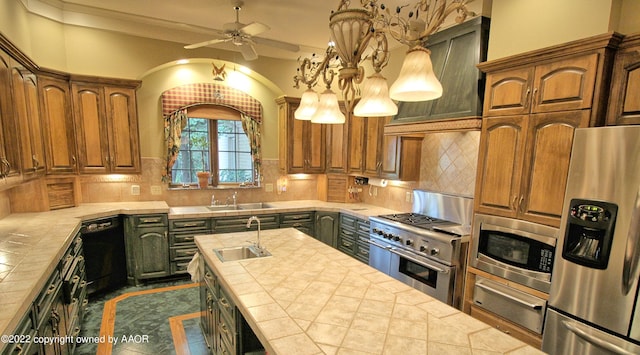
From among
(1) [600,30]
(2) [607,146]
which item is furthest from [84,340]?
(1) [600,30]

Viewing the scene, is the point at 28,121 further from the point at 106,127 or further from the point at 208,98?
the point at 208,98

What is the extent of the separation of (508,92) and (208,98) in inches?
140

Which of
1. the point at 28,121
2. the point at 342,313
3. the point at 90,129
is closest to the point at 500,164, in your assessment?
the point at 342,313

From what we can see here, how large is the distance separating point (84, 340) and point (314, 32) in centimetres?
375

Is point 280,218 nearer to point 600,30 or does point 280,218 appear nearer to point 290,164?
point 290,164

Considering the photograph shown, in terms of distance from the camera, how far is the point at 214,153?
14.4 feet

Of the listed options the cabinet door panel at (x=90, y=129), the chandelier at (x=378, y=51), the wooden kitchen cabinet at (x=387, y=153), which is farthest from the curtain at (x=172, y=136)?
the chandelier at (x=378, y=51)

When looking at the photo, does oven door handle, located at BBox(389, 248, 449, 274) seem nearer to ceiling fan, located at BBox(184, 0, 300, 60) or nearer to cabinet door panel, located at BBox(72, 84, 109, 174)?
ceiling fan, located at BBox(184, 0, 300, 60)

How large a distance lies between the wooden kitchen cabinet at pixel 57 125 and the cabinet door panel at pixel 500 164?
13.7ft

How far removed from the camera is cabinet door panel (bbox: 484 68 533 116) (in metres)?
2.18

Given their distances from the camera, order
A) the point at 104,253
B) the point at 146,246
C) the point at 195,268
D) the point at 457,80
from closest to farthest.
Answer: the point at 195,268 → the point at 457,80 → the point at 104,253 → the point at 146,246

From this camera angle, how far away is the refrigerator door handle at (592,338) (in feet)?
5.49

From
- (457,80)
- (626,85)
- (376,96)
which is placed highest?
(457,80)

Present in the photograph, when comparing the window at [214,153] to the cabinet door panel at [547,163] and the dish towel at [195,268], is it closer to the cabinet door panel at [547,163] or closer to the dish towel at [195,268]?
the dish towel at [195,268]
